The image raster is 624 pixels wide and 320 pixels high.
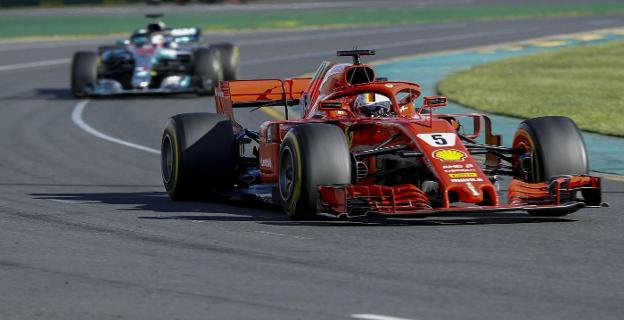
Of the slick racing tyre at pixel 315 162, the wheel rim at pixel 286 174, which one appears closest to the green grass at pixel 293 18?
the wheel rim at pixel 286 174

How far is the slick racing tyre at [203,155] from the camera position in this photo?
566 inches

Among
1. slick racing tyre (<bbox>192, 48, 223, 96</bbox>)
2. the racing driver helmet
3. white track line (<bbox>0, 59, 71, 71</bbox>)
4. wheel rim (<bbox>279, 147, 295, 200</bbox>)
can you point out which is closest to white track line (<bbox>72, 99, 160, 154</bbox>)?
slick racing tyre (<bbox>192, 48, 223, 96</bbox>)

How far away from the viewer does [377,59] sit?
131 feet

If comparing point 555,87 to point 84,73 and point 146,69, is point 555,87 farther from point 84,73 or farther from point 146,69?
→ point 84,73

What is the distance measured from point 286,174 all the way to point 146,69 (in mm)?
17170

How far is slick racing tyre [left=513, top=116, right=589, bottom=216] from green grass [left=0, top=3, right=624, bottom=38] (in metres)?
41.0

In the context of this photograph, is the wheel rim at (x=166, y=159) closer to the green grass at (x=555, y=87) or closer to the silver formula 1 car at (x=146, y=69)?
the green grass at (x=555, y=87)

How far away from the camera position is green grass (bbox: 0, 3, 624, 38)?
177 ft

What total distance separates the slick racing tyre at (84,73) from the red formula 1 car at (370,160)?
15078 mm

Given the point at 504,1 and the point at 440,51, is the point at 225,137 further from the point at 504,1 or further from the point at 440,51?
the point at 504,1

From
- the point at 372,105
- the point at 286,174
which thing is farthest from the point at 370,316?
the point at 372,105

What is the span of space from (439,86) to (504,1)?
44.4 meters

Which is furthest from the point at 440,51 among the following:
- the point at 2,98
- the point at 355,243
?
the point at 355,243

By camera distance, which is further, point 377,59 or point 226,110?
point 377,59
